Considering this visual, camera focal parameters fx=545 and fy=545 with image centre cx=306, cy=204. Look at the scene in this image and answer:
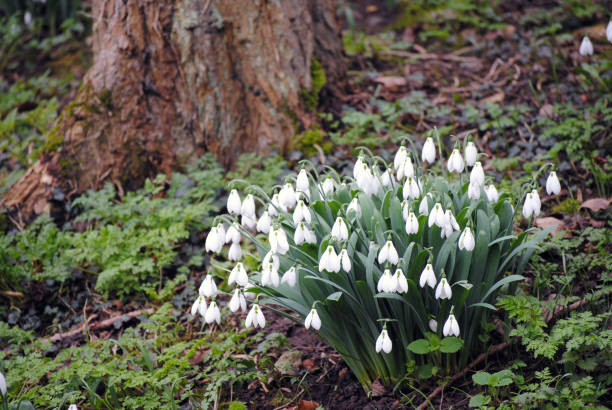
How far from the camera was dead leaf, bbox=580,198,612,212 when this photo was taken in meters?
3.26

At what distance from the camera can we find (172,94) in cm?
428

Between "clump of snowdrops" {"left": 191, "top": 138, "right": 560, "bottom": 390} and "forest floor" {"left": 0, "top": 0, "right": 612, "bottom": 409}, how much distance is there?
7.2 inches

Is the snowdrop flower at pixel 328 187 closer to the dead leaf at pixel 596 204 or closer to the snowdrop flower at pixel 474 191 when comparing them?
the snowdrop flower at pixel 474 191

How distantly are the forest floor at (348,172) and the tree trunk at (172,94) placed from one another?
A: 21 cm

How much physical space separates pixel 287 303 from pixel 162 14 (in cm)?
278

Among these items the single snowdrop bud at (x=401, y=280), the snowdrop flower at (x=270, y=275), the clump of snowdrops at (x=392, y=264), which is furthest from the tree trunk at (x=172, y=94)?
the single snowdrop bud at (x=401, y=280)

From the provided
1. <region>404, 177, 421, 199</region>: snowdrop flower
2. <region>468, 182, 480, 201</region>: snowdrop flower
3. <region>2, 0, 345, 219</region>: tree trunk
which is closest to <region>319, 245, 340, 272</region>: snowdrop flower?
<region>404, 177, 421, 199</region>: snowdrop flower

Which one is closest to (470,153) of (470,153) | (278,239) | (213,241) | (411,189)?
(470,153)

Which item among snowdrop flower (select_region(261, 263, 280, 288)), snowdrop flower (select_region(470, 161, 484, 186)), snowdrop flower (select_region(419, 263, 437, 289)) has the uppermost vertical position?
snowdrop flower (select_region(470, 161, 484, 186))

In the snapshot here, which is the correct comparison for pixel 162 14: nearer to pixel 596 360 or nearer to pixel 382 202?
pixel 382 202

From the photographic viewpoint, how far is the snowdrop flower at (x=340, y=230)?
2.12 metres

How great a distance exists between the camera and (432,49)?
566cm

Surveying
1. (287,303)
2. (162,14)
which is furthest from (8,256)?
(287,303)

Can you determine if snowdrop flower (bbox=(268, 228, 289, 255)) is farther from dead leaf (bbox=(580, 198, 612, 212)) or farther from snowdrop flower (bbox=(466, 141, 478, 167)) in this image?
dead leaf (bbox=(580, 198, 612, 212))
